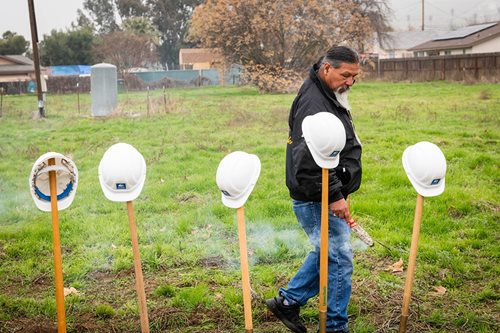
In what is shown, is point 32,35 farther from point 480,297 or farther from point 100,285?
point 480,297

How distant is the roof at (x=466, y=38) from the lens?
3731cm

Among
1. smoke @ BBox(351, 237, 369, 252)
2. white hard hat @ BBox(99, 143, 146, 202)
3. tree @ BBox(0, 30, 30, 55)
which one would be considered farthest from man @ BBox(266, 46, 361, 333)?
tree @ BBox(0, 30, 30, 55)

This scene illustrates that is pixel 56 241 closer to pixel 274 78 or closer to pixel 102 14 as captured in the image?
pixel 274 78

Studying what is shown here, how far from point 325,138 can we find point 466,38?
132ft

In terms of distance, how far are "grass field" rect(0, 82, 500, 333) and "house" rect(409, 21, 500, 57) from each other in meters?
29.3

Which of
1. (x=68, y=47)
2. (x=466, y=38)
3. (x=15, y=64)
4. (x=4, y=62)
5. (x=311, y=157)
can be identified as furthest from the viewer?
(x=68, y=47)

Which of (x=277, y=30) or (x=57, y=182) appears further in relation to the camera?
(x=277, y=30)

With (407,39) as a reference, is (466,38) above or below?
below

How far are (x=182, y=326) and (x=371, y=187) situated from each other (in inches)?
155

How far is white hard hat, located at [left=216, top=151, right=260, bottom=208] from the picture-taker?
271 centimetres

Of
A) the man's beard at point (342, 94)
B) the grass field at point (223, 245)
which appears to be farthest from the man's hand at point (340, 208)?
the grass field at point (223, 245)

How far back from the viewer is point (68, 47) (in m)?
45.5

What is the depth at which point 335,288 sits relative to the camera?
3.39 meters

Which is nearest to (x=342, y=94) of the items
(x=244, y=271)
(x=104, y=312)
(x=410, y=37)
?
(x=244, y=271)
